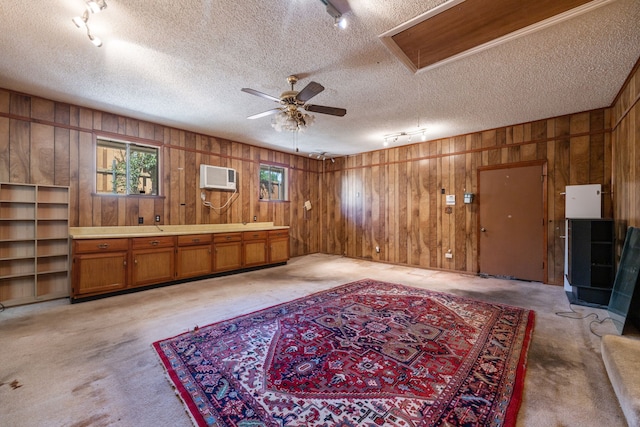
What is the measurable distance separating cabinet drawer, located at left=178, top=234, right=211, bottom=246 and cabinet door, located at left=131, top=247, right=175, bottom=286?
0.66 ft

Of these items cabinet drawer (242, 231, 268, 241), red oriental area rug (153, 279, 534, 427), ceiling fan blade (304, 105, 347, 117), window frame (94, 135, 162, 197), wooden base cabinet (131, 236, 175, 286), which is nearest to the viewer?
red oriental area rug (153, 279, 534, 427)

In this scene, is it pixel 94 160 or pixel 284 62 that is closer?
pixel 284 62

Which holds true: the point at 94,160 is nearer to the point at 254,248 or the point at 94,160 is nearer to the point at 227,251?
the point at 227,251

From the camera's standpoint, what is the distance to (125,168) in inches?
179

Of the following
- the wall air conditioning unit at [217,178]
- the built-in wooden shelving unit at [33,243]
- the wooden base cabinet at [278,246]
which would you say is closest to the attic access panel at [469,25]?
the wall air conditioning unit at [217,178]

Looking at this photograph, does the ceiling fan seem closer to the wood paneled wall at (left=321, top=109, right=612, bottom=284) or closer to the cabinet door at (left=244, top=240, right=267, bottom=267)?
the cabinet door at (left=244, top=240, right=267, bottom=267)

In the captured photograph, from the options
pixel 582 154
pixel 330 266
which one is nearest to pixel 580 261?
pixel 582 154

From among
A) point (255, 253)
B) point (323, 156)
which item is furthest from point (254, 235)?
point (323, 156)

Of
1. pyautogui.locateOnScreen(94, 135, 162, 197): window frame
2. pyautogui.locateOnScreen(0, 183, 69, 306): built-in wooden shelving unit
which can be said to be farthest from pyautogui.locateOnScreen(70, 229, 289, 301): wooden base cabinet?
pyautogui.locateOnScreen(94, 135, 162, 197): window frame

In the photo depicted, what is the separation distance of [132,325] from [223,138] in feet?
13.3

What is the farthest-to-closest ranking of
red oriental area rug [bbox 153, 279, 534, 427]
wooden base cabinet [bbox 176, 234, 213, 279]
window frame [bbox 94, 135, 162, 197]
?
wooden base cabinet [bbox 176, 234, 213, 279] < window frame [bbox 94, 135, 162, 197] < red oriental area rug [bbox 153, 279, 534, 427]

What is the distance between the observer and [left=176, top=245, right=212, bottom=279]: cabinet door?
15.0ft

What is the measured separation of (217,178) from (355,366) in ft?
15.0

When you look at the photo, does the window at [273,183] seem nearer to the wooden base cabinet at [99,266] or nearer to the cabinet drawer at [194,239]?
the cabinet drawer at [194,239]
